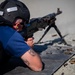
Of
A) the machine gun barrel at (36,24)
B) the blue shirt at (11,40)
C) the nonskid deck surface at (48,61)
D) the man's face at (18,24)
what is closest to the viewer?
the blue shirt at (11,40)

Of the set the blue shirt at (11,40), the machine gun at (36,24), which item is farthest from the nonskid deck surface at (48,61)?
the blue shirt at (11,40)

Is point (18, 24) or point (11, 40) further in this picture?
point (18, 24)

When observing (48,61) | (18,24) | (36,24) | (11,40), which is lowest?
(48,61)

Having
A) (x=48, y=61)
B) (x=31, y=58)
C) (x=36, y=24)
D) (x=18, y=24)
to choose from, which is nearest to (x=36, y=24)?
(x=36, y=24)

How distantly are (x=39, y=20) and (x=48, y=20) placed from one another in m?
0.31

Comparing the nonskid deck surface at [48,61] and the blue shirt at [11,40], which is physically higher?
the blue shirt at [11,40]

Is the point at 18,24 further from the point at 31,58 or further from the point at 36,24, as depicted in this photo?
the point at 36,24

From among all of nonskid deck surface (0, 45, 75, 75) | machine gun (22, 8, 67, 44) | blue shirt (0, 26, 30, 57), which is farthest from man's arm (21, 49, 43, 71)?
machine gun (22, 8, 67, 44)

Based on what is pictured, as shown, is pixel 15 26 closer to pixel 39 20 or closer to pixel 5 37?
pixel 5 37

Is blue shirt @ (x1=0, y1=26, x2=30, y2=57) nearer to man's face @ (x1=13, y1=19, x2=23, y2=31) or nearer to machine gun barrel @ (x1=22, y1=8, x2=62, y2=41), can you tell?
man's face @ (x1=13, y1=19, x2=23, y2=31)

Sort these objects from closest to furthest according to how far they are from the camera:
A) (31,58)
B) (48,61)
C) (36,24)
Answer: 1. (31,58)
2. (48,61)
3. (36,24)

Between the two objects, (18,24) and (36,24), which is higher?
(18,24)

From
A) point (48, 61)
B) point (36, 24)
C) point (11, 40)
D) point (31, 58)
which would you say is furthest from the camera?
point (36, 24)

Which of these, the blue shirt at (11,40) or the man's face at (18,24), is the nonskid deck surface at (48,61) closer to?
the blue shirt at (11,40)
